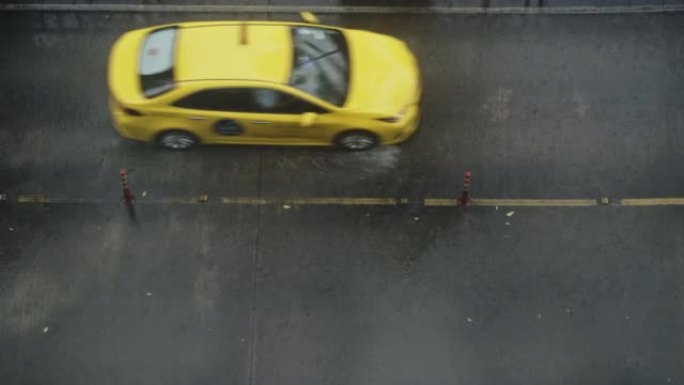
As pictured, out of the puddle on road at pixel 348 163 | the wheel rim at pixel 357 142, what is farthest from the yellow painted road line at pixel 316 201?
the wheel rim at pixel 357 142

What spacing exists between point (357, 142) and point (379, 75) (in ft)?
3.49

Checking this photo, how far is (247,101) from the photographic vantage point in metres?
10.6

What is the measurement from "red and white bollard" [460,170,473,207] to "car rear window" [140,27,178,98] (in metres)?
4.37

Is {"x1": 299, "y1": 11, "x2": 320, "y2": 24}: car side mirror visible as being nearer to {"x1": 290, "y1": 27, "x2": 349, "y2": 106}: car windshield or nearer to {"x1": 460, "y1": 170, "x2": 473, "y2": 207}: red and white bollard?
{"x1": 290, "y1": 27, "x2": 349, "y2": 106}: car windshield

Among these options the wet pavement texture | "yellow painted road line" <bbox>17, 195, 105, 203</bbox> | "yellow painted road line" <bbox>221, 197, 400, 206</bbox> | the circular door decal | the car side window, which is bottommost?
the wet pavement texture

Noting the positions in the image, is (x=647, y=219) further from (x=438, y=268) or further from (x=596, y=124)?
(x=438, y=268)

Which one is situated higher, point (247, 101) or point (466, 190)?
point (247, 101)

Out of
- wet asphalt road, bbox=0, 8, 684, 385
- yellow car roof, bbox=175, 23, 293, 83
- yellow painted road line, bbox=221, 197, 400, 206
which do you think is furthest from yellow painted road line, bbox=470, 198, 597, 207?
yellow car roof, bbox=175, 23, 293, 83

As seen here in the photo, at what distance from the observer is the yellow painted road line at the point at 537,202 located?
1120 centimetres

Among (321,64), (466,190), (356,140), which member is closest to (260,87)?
(321,64)

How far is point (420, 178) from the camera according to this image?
11398mm

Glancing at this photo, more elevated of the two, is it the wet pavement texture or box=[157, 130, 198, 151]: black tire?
box=[157, 130, 198, 151]: black tire

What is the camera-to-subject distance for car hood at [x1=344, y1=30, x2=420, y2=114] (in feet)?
35.8

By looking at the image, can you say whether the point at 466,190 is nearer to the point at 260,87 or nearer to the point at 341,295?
the point at 341,295
